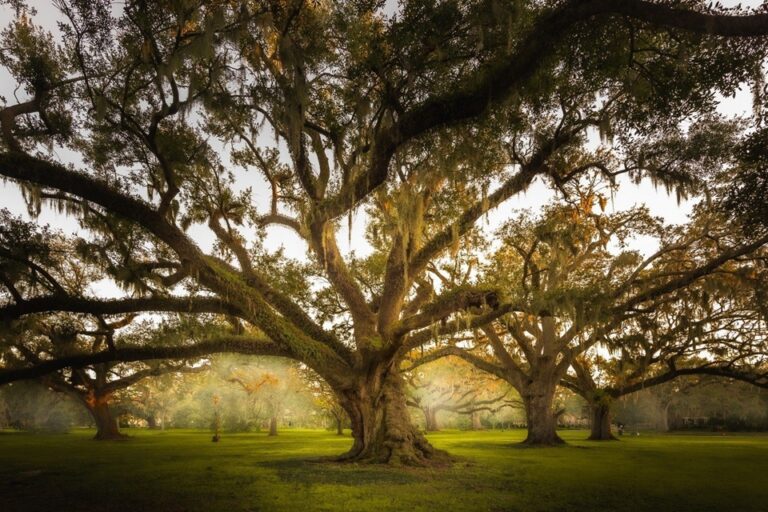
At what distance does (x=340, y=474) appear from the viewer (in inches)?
389

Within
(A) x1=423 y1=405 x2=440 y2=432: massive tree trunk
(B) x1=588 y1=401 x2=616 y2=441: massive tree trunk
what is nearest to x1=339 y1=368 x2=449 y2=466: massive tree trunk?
→ (B) x1=588 y1=401 x2=616 y2=441: massive tree trunk

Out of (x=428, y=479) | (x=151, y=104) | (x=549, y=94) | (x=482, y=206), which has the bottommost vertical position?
(x=428, y=479)

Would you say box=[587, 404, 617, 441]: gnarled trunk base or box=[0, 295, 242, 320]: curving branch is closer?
box=[0, 295, 242, 320]: curving branch

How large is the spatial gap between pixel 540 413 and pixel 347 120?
57.0ft

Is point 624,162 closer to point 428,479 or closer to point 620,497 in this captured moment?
point 620,497

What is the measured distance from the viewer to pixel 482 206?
36.6 ft

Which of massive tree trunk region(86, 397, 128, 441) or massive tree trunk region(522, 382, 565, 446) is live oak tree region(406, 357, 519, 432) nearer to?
massive tree trunk region(522, 382, 565, 446)

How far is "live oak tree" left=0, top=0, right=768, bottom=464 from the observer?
671 centimetres

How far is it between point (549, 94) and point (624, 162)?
3064 millimetres

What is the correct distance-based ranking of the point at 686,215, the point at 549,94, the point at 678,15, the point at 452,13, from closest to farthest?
the point at 678,15 < the point at 452,13 < the point at 549,94 < the point at 686,215

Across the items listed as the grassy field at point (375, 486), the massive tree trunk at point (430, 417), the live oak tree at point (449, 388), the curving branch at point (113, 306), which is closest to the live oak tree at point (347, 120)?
the curving branch at point (113, 306)

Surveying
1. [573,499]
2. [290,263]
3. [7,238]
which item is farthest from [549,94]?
[7,238]

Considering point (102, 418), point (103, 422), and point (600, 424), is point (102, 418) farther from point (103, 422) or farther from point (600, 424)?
point (600, 424)

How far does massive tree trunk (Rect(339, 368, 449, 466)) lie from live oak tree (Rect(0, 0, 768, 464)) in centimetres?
6
